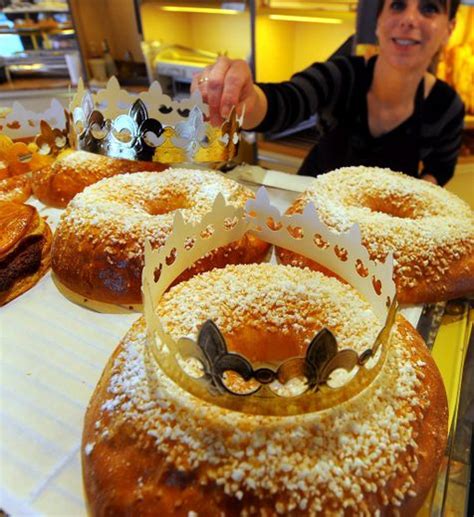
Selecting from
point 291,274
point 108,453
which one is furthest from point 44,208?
point 108,453

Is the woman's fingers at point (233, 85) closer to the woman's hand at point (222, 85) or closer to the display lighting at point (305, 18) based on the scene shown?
the woman's hand at point (222, 85)

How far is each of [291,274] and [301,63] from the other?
2.93 metres

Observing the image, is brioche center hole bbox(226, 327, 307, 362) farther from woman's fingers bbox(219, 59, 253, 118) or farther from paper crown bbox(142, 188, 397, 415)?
woman's fingers bbox(219, 59, 253, 118)

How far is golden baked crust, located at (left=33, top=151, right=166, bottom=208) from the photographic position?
1.62m

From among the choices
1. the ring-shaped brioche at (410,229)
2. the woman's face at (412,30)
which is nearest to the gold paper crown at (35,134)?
the ring-shaped brioche at (410,229)

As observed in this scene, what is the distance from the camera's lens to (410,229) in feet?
4.13

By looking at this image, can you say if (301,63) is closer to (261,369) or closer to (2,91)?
(2,91)

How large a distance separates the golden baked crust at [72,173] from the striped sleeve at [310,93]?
60 cm

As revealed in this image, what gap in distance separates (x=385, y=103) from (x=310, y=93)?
34cm

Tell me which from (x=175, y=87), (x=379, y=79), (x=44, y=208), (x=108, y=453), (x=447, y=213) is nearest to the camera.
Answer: (x=108, y=453)

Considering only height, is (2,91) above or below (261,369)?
below

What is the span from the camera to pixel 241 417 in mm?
758

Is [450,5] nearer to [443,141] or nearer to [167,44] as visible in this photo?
[443,141]

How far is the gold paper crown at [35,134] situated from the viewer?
1.47 m
